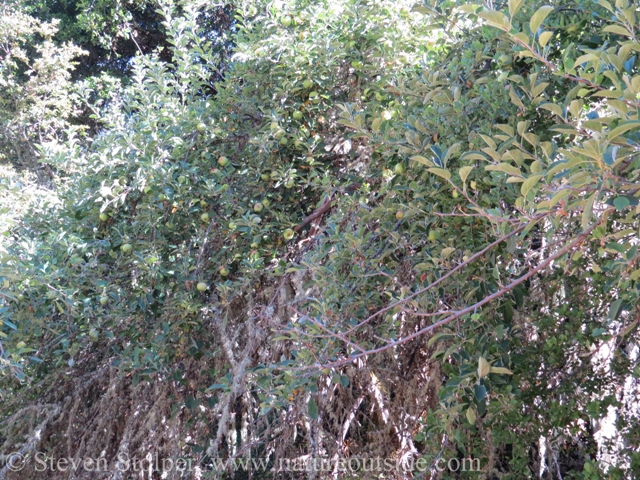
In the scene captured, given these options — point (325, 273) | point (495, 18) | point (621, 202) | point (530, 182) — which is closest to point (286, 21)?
point (325, 273)

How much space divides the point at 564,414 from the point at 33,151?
207 inches

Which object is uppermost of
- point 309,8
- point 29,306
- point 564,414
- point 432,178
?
point 309,8

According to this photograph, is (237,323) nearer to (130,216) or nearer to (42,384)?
(130,216)

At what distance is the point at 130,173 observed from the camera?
2268 millimetres

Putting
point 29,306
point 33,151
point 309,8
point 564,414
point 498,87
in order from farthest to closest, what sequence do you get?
1. point 33,151
2. point 309,8
3. point 29,306
4. point 564,414
5. point 498,87

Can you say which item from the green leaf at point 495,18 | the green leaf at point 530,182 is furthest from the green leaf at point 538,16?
the green leaf at point 530,182

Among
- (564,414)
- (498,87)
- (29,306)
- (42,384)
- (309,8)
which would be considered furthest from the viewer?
(42,384)

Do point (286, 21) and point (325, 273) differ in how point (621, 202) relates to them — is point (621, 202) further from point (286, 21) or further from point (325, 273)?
point (286, 21)

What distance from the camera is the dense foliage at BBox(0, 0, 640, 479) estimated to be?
1677mm

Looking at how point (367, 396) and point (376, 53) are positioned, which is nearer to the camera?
point (376, 53)

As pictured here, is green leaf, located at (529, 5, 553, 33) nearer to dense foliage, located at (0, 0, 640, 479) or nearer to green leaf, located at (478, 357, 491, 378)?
dense foliage, located at (0, 0, 640, 479)

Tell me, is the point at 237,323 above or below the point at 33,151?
below

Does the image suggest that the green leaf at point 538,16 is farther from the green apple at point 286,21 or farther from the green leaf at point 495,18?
the green apple at point 286,21

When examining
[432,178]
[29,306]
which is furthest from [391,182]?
[29,306]
